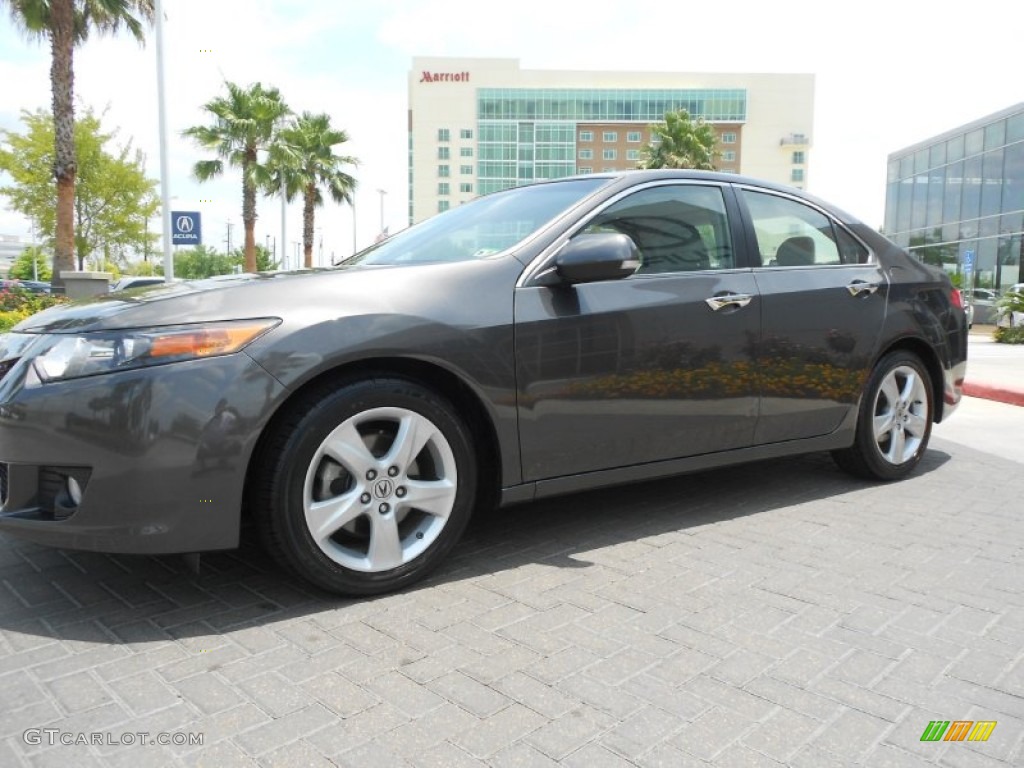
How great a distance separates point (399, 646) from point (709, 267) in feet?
7.07

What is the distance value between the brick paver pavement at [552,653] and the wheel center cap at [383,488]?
1.24ft

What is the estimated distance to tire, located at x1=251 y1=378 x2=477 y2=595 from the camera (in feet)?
8.37

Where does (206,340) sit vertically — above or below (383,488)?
above

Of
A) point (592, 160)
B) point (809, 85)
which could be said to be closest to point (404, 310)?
point (592, 160)

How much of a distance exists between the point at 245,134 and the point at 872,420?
29.9 meters

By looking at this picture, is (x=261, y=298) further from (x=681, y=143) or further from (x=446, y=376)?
(x=681, y=143)

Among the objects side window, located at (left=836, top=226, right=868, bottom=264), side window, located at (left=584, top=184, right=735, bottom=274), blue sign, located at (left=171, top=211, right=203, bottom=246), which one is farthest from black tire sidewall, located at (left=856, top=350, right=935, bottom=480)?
blue sign, located at (left=171, top=211, right=203, bottom=246)

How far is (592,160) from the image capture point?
3711 inches

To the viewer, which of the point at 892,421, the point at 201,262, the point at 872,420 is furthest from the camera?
the point at 201,262

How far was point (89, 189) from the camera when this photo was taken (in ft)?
110

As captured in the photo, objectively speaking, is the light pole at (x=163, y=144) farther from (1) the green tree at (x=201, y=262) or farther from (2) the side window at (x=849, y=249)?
(1) the green tree at (x=201, y=262)

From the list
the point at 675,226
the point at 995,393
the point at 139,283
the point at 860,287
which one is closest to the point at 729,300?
the point at 675,226

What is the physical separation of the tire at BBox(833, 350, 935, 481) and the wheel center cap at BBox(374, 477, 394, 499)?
8.75 feet

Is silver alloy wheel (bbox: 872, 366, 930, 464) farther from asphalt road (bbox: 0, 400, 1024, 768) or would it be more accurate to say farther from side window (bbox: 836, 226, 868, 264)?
asphalt road (bbox: 0, 400, 1024, 768)
